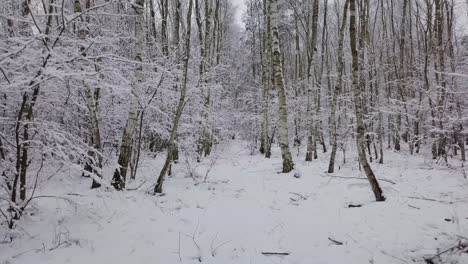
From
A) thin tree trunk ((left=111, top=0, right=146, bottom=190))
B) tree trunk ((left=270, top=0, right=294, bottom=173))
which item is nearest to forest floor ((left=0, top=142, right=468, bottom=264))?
thin tree trunk ((left=111, top=0, right=146, bottom=190))

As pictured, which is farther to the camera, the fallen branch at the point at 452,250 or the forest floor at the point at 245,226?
the forest floor at the point at 245,226

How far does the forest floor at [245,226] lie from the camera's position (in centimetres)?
351

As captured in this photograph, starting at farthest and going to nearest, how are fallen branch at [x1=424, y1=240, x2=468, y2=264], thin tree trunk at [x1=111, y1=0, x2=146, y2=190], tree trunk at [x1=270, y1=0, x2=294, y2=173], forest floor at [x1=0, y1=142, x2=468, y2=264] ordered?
tree trunk at [x1=270, y1=0, x2=294, y2=173]
thin tree trunk at [x1=111, y1=0, x2=146, y2=190]
forest floor at [x1=0, y1=142, x2=468, y2=264]
fallen branch at [x1=424, y1=240, x2=468, y2=264]

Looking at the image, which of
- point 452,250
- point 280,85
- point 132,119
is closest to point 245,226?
point 452,250

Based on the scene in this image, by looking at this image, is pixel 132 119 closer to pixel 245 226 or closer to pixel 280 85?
pixel 245 226

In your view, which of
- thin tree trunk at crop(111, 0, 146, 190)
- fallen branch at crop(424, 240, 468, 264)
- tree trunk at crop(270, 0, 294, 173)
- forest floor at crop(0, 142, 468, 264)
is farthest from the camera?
tree trunk at crop(270, 0, 294, 173)

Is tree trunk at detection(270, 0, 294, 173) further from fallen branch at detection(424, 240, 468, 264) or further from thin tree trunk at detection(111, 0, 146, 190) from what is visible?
fallen branch at detection(424, 240, 468, 264)

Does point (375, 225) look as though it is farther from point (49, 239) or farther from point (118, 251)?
point (49, 239)

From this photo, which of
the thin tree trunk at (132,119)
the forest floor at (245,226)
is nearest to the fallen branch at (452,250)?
the forest floor at (245,226)

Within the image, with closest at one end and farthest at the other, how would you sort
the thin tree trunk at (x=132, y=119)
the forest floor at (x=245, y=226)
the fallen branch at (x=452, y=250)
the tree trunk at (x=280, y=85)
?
the fallen branch at (x=452, y=250), the forest floor at (x=245, y=226), the thin tree trunk at (x=132, y=119), the tree trunk at (x=280, y=85)

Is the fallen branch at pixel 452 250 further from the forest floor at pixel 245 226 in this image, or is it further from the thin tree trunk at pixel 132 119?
the thin tree trunk at pixel 132 119

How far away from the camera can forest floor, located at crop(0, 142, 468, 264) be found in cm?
351

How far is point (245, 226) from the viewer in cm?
452

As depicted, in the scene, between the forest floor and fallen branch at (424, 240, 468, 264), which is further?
the forest floor
